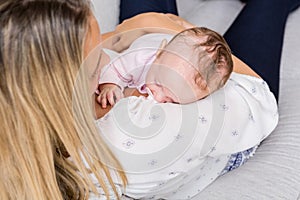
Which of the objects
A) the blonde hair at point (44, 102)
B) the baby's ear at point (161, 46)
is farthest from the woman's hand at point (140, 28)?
the blonde hair at point (44, 102)

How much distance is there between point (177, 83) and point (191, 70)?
3 cm

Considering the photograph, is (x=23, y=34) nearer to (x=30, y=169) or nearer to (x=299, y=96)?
(x=30, y=169)

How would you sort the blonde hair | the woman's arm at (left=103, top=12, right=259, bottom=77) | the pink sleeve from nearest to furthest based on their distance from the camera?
the blonde hair < the pink sleeve < the woman's arm at (left=103, top=12, right=259, bottom=77)

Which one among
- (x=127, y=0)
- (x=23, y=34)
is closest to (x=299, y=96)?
(x=127, y=0)

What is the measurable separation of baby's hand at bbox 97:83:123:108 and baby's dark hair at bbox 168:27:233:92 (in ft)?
0.47

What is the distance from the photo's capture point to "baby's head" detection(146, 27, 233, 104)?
39.0 inches

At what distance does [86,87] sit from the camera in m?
0.79

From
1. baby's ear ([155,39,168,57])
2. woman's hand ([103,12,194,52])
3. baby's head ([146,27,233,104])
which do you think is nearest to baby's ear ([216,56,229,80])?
baby's head ([146,27,233,104])

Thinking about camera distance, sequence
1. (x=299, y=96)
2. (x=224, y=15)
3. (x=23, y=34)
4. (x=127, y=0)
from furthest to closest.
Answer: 1. (x=224, y=15)
2. (x=127, y=0)
3. (x=299, y=96)
4. (x=23, y=34)

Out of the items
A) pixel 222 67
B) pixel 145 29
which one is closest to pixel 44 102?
pixel 222 67

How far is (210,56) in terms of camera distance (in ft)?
3.26

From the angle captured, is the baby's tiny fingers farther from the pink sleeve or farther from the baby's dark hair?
the baby's dark hair

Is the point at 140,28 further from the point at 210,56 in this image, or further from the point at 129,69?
the point at 210,56

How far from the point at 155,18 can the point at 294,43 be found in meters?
0.42
